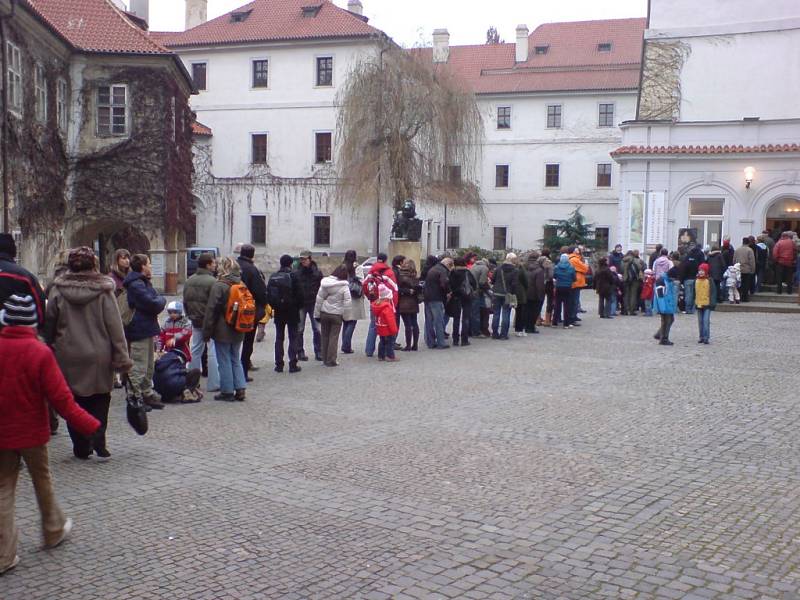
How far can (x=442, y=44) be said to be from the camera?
6106 centimetres

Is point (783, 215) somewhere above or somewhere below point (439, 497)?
above

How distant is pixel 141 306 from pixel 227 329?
1311 mm

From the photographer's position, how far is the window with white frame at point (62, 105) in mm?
29850

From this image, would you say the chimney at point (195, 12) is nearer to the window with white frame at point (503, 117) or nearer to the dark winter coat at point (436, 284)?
the window with white frame at point (503, 117)

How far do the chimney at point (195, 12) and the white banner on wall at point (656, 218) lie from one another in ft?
122

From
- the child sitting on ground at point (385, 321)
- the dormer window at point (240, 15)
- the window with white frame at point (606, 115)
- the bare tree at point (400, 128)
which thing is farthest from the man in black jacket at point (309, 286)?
the window with white frame at point (606, 115)

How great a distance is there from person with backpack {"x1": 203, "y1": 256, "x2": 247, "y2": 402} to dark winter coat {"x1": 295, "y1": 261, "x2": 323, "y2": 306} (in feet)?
11.6

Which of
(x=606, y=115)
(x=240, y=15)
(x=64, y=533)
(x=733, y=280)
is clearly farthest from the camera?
(x=606, y=115)

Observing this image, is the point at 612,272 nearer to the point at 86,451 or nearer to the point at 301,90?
the point at 86,451

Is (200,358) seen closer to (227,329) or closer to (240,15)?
(227,329)

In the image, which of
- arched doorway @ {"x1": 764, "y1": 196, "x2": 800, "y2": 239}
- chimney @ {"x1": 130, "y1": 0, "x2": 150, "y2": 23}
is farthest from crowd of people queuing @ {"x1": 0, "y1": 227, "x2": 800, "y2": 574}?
chimney @ {"x1": 130, "y1": 0, "x2": 150, "y2": 23}

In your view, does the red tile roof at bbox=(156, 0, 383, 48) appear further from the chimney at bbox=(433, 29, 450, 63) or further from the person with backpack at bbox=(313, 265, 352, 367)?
the person with backpack at bbox=(313, 265, 352, 367)

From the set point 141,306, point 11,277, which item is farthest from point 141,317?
point 11,277

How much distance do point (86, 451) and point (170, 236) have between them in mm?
26036
